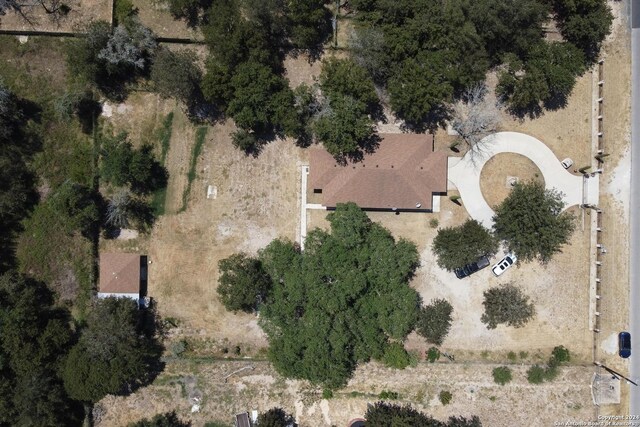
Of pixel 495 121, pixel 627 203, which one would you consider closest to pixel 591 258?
pixel 627 203

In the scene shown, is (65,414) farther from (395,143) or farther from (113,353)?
(395,143)

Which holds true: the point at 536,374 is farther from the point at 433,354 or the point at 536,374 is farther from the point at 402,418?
the point at 402,418

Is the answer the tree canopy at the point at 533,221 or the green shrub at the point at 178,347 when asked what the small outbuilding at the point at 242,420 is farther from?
the tree canopy at the point at 533,221

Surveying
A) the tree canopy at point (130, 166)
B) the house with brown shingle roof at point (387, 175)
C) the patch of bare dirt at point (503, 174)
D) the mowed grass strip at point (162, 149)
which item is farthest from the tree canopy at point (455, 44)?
the tree canopy at point (130, 166)

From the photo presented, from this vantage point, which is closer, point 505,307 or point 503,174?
point 505,307

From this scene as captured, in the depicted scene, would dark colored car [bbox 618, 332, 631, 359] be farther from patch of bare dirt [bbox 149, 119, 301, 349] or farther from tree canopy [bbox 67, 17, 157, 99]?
tree canopy [bbox 67, 17, 157, 99]

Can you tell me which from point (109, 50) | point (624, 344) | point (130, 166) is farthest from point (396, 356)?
point (109, 50)
